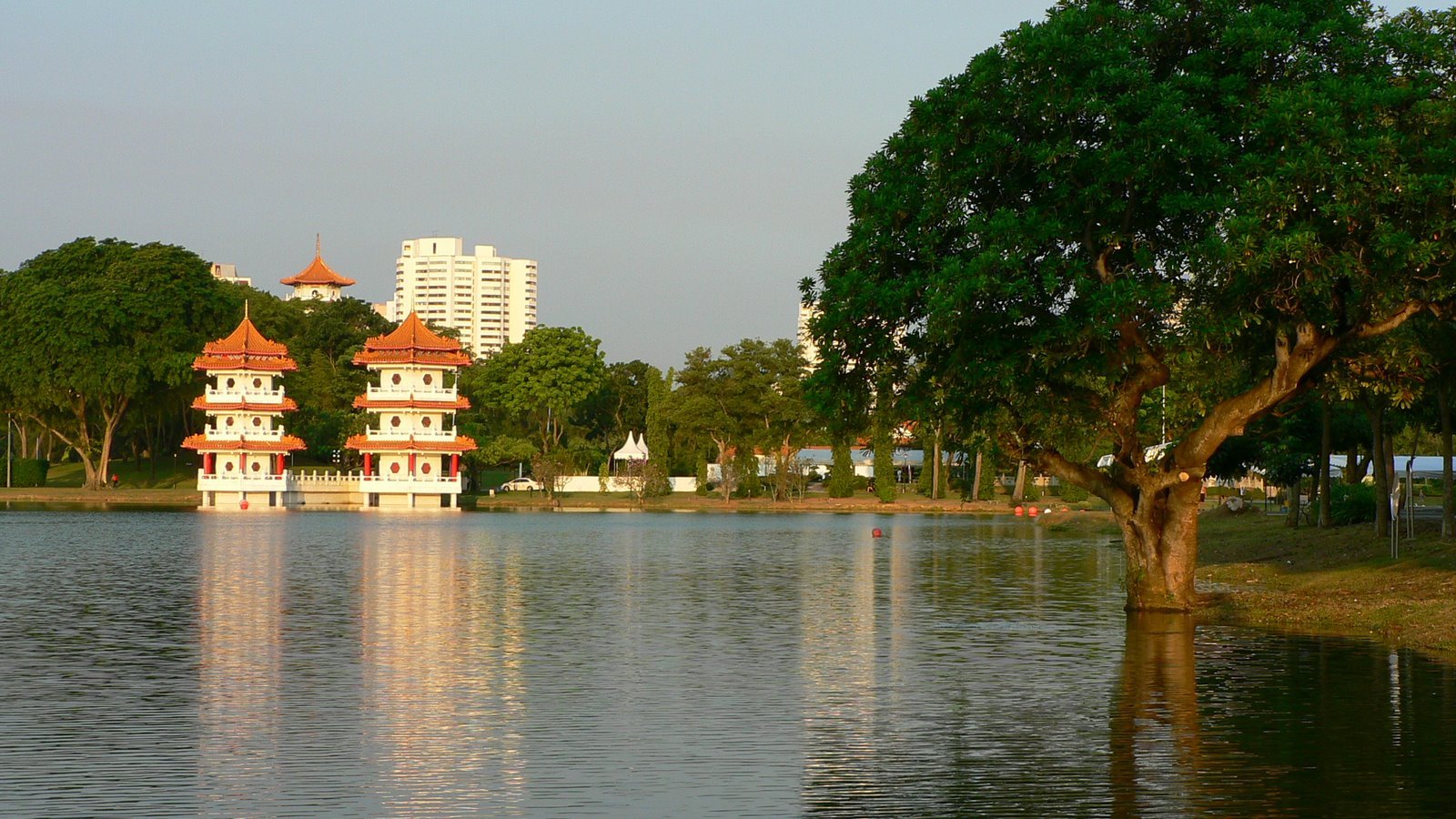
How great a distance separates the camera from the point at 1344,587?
31672 mm

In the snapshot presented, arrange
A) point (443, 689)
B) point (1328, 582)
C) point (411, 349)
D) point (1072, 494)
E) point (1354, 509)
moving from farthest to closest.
Result: point (1072, 494) < point (411, 349) < point (1354, 509) < point (1328, 582) < point (443, 689)

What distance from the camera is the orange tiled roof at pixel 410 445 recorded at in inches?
3863

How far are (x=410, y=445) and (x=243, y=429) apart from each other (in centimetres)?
1133

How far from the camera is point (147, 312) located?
101 meters

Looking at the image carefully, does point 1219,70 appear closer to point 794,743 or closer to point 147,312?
point 794,743

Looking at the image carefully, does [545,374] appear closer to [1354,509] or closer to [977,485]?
[977,485]

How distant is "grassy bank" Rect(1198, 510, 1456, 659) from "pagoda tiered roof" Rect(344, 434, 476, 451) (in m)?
62.7

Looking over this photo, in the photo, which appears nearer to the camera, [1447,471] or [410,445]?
[1447,471]

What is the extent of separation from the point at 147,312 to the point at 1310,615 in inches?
3497

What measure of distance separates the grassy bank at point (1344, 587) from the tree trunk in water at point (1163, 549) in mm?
857

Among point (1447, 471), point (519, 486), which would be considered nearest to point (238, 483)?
point (519, 486)

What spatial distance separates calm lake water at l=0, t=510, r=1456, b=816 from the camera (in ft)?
47.2

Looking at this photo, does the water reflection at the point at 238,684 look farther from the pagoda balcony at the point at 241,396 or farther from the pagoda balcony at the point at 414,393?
the pagoda balcony at the point at 241,396

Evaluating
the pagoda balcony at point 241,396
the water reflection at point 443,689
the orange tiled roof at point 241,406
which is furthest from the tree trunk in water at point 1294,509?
the pagoda balcony at point 241,396
